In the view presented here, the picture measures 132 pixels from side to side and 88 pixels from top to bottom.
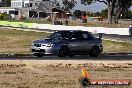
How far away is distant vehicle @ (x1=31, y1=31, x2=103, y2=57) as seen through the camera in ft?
74.0

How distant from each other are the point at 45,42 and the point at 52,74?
7.14 metres

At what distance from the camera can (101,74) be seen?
16141mm

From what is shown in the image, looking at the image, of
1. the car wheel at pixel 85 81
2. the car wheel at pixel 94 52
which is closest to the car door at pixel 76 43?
the car wheel at pixel 94 52

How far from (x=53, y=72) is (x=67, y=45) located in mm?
6736

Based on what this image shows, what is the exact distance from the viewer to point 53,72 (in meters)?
16.3

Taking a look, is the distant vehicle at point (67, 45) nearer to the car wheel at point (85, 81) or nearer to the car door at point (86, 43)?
the car door at point (86, 43)

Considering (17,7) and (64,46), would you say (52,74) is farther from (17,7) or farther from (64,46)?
(17,7)

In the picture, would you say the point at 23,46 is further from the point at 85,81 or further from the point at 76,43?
the point at 85,81

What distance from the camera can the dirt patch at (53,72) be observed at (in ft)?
43.8

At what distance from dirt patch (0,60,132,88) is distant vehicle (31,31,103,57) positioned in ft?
8.86

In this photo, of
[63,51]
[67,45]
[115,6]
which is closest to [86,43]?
[67,45]

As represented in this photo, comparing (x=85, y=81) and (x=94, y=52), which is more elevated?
(x=85, y=81)

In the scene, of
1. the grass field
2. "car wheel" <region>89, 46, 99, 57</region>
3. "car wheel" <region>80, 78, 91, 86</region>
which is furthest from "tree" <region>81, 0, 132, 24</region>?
"car wheel" <region>80, 78, 91, 86</region>

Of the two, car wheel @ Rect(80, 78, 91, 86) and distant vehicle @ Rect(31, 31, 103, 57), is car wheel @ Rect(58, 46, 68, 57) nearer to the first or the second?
distant vehicle @ Rect(31, 31, 103, 57)
